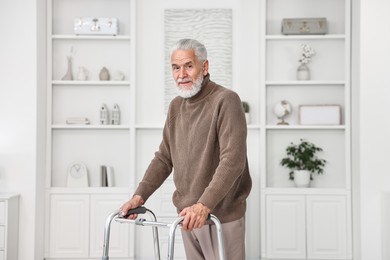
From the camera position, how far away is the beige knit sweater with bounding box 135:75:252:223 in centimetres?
214

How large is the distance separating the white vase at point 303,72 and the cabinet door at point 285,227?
107cm

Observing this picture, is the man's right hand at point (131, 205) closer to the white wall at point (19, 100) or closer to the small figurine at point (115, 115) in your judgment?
the white wall at point (19, 100)

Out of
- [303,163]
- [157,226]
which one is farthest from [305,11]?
[157,226]

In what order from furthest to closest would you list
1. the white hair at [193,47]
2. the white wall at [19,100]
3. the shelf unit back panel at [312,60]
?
the shelf unit back panel at [312,60] → the white wall at [19,100] → the white hair at [193,47]

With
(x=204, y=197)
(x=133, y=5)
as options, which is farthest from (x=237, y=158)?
(x=133, y=5)

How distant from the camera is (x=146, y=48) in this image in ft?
17.1

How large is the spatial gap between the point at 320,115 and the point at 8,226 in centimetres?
284

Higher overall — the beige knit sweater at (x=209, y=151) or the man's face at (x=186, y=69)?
the man's face at (x=186, y=69)

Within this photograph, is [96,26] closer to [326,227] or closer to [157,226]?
[326,227]

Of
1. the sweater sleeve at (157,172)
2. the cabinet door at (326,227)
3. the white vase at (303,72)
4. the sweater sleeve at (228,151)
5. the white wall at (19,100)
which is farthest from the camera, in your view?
the white vase at (303,72)

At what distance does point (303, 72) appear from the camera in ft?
16.6

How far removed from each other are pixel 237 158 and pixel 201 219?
0.30 metres

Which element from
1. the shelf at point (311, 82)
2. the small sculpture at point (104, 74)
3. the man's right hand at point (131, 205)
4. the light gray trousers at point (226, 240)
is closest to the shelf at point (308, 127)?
the shelf at point (311, 82)

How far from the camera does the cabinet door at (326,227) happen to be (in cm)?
495
